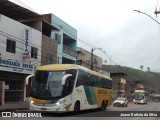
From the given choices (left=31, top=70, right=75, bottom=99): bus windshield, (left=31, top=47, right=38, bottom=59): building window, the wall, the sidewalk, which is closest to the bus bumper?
(left=31, top=70, right=75, bottom=99): bus windshield

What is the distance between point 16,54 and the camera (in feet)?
122

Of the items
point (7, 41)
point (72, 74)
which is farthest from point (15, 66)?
point (72, 74)

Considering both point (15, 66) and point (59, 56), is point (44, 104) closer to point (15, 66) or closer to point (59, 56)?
point (15, 66)

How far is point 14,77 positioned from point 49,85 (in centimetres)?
1440

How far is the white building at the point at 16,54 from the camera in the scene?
34.9m

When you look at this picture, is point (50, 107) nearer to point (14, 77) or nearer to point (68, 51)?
point (14, 77)

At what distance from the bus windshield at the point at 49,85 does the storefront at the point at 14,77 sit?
1008 cm

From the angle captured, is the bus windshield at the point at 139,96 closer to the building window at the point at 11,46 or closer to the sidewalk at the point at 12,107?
the building window at the point at 11,46

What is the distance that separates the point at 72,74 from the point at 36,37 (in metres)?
17.1

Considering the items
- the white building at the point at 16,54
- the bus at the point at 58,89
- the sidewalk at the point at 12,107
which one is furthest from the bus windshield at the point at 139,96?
the bus at the point at 58,89

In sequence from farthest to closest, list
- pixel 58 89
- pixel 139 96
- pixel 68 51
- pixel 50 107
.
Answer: pixel 139 96
pixel 68 51
pixel 58 89
pixel 50 107

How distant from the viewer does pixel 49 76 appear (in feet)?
80.7

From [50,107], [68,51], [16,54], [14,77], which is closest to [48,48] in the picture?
[68,51]

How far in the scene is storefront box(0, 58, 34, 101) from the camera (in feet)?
116
